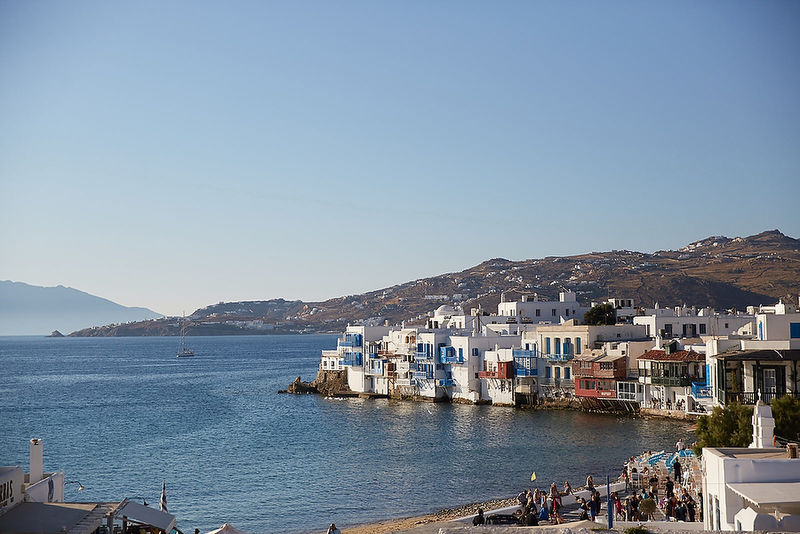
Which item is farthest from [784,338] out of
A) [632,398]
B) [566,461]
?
[632,398]

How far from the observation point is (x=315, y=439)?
52.5 m

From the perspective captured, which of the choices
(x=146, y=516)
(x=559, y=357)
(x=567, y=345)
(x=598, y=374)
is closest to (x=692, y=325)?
(x=567, y=345)

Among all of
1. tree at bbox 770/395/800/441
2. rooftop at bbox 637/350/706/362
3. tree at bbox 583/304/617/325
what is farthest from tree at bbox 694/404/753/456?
tree at bbox 583/304/617/325

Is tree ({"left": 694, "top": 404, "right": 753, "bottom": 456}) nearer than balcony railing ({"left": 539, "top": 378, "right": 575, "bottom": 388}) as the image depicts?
Yes

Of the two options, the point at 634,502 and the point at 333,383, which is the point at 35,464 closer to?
the point at 634,502

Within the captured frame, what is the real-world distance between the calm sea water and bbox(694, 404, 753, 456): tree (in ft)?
30.5

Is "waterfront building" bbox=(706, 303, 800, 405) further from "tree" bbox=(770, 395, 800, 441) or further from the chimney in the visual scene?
the chimney

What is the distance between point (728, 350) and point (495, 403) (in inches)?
1227

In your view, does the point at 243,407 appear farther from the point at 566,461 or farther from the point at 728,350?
the point at 728,350

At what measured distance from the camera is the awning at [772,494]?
47.1 ft

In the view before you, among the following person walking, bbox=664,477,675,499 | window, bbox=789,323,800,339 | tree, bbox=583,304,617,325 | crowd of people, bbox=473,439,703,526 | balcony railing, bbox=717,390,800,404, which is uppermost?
tree, bbox=583,304,617,325

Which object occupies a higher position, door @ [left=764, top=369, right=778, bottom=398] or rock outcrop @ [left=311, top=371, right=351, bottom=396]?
door @ [left=764, top=369, right=778, bottom=398]

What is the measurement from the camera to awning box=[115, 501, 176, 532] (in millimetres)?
19666

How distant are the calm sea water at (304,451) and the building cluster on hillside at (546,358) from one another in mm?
2771
